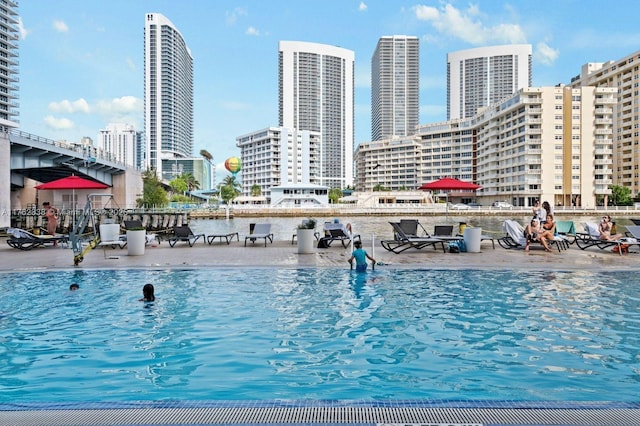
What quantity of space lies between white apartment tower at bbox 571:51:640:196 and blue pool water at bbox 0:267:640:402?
402ft

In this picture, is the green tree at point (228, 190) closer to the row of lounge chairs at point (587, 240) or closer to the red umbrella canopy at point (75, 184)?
the red umbrella canopy at point (75, 184)

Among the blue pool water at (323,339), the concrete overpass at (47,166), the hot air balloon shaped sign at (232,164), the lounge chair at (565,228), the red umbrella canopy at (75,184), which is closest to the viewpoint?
the blue pool water at (323,339)

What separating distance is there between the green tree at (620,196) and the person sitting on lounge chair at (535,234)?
105915mm

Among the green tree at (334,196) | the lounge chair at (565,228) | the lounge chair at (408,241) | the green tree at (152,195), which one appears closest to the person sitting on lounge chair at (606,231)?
the lounge chair at (565,228)

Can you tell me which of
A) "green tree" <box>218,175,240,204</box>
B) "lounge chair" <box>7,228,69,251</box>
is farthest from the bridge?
"green tree" <box>218,175,240,204</box>

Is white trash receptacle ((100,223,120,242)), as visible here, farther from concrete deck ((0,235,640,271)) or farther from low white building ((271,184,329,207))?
low white building ((271,184,329,207))

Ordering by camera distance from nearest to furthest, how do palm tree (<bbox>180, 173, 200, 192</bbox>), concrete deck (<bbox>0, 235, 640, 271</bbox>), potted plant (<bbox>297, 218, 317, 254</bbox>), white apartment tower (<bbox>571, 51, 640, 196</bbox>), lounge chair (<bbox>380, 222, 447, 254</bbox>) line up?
concrete deck (<bbox>0, 235, 640, 271</bbox>)
potted plant (<bbox>297, 218, 317, 254</bbox>)
lounge chair (<bbox>380, 222, 447, 254</bbox>)
white apartment tower (<bbox>571, 51, 640, 196</bbox>)
palm tree (<bbox>180, 173, 200, 192</bbox>)

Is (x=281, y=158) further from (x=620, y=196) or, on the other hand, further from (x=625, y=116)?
(x=625, y=116)

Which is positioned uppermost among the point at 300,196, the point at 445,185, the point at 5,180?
the point at 300,196

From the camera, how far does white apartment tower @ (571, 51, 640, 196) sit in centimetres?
11600

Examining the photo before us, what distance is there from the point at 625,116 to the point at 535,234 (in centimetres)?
12423

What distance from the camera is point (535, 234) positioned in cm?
1816

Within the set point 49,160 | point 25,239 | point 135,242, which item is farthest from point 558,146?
point 25,239

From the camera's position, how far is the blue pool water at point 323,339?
556 centimetres
